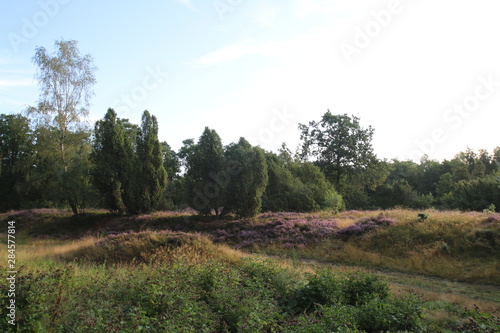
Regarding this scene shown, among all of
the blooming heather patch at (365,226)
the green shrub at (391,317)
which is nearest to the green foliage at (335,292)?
the green shrub at (391,317)

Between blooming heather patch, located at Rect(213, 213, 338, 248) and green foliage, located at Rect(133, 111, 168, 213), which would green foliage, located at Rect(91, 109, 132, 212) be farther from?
blooming heather patch, located at Rect(213, 213, 338, 248)

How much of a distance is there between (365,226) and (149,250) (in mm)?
11594

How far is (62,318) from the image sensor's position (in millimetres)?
4547

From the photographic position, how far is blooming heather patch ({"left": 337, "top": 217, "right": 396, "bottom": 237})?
17000mm

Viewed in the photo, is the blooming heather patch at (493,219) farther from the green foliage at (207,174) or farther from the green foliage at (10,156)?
the green foliage at (10,156)

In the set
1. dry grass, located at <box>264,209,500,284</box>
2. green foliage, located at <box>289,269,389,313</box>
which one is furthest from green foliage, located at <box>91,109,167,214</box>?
green foliage, located at <box>289,269,389,313</box>

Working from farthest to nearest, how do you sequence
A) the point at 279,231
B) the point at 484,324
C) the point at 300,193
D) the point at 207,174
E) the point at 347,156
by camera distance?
the point at 347,156
the point at 300,193
the point at 207,174
the point at 279,231
the point at 484,324

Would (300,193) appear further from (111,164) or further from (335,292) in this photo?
(335,292)

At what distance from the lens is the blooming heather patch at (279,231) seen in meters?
17.6

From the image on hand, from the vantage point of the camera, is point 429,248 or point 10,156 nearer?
point 429,248

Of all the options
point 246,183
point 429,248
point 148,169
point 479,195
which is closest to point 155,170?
point 148,169

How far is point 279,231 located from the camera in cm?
1881

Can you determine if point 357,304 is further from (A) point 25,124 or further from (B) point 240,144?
(A) point 25,124

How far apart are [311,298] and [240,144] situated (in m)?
17.2
